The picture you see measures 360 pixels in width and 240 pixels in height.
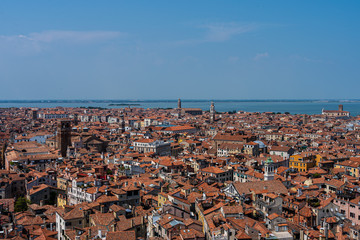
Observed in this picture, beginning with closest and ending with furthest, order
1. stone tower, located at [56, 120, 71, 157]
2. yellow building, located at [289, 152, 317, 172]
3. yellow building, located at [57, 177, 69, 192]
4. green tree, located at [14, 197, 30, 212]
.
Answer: green tree, located at [14, 197, 30, 212] → yellow building, located at [57, 177, 69, 192] → yellow building, located at [289, 152, 317, 172] → stone tower, located at [56, 120, 71, 157]

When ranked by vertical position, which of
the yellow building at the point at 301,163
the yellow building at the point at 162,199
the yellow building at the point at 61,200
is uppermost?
the yellow building at the point at 162,199

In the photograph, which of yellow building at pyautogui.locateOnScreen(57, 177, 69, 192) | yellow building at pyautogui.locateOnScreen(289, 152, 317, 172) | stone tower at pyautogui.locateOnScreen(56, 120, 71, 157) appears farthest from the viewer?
stone tower at pyautogui.locateOnScreen(56, 120, 71, 157)

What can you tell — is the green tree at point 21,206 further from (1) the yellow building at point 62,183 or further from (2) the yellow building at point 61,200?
(1) the yellow building at point 62,183

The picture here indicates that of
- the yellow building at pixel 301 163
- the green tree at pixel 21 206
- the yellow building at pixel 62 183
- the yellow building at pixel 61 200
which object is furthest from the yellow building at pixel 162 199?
the yellow building at pixel 301 163

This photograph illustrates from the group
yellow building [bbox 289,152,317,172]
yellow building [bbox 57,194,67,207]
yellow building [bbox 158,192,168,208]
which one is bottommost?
yellow building [bbox 57,194,67,207]

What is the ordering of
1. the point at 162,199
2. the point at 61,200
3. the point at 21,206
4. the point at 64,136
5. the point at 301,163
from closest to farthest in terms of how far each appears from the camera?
the point at 162,199, the point at 21,206, the point at 61,200, the point at 301,163, the point at 64,136

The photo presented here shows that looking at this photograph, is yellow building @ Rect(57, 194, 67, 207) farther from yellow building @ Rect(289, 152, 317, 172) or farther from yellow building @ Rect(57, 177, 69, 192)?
yellow building @ Rect(289, 152, 317, 172)

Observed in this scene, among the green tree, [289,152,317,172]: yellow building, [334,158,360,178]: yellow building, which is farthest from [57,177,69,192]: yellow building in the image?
[334,158,360,178]: yellow building

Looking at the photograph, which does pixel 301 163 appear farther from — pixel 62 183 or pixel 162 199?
pixel 62 183

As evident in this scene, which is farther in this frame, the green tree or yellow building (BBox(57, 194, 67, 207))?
yellow building (BBox(57, 194, 67, 207))

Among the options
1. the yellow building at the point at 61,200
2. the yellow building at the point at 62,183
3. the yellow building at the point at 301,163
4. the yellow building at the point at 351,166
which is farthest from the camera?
the yellow building at the point at 301,163

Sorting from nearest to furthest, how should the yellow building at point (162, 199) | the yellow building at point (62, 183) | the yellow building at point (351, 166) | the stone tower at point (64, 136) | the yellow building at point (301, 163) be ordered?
the yellow building at point (162, 199) → the yellow building at point (62, 183) → the yellow building at point (351, 166) → the yellow building at point (301, 163) → the stone tower at point (64, 136)

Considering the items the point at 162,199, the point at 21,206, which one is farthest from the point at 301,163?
the point at 21,206

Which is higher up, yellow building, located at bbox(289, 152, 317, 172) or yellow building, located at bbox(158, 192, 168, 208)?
yellow building, located at bbox(158, 192, 168, 208)
